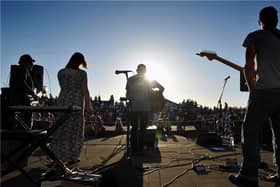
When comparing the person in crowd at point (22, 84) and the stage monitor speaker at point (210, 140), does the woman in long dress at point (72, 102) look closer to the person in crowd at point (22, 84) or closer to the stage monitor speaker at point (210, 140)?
the person in crowd at point (22, 84)

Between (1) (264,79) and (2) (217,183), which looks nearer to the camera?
(1) (264,79)

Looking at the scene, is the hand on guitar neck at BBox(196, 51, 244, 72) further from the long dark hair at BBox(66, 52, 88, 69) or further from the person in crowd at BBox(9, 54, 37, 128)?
the person in crowd at BBox(9, 54, 37, 128)

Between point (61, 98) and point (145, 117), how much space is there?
5.72 ft

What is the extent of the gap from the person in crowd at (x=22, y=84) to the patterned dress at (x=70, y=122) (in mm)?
796

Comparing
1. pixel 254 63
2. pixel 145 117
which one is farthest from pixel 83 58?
pixel 254 63

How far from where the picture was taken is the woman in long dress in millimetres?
3459

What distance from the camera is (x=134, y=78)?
15.1 ft

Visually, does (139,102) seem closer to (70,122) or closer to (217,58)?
(70,122)

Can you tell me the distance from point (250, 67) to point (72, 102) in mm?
2441

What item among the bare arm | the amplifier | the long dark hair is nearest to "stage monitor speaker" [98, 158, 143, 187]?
the amplifier

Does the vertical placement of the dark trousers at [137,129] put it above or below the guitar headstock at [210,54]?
below

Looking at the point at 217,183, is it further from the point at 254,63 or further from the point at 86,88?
the point at 86,88

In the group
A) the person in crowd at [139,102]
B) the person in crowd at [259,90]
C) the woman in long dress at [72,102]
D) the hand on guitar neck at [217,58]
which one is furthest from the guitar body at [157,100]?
the person in crowd at [259,90]

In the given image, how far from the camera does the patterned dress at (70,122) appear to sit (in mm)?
3457
